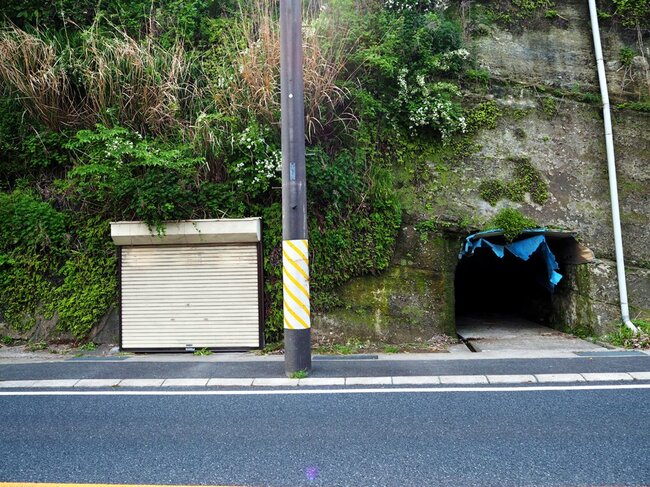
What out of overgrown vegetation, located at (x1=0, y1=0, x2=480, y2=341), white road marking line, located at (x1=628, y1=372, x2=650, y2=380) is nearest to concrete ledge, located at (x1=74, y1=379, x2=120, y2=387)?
overgrown vegetation, located at (x1=0, y1=0, x2=480, y2=341)

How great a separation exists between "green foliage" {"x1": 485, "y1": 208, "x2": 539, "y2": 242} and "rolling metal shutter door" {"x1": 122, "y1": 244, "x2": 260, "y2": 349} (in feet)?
15.9

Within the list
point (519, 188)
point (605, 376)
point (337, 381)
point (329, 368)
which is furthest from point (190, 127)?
point (605, 376)

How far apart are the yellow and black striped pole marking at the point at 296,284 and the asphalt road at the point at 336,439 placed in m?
1.36

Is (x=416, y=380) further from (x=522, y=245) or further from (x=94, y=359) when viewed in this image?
(x=94, y=359)

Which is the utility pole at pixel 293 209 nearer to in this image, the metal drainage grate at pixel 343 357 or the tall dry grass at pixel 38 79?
the metal drainage grate at pixel 343 357

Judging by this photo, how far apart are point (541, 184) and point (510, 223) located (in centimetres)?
143

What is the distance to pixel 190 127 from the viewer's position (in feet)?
33.9

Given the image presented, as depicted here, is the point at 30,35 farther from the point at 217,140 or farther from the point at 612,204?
the point at 612,204

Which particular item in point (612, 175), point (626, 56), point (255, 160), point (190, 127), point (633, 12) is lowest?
point (612, 175)

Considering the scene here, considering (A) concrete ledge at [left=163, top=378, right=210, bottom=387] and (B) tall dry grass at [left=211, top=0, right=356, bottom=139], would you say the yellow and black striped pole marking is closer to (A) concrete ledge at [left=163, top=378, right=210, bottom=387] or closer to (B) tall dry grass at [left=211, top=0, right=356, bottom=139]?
(A) concrete ledge at [left=163, top=378, right=210, bottom=387]

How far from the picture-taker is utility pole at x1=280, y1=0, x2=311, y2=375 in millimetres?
Answer: 7367

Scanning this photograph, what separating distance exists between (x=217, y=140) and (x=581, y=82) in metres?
8.60

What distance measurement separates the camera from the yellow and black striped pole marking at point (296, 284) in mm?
7383

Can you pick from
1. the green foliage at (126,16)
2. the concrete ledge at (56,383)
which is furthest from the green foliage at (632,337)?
the green foliage at (126,16)
